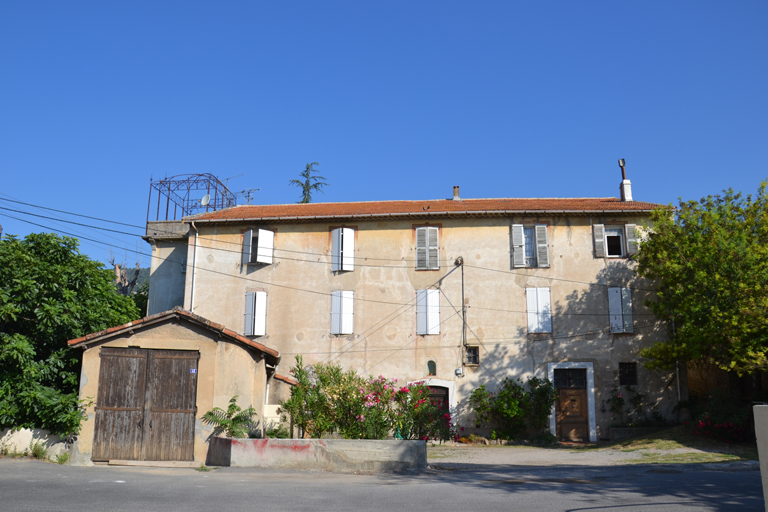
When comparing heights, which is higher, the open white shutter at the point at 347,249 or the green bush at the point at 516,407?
the open white shutter at the point at 347,249

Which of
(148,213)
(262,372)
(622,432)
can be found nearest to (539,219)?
(622,432)

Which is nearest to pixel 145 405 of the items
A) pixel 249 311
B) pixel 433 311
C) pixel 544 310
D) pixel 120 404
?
pixel 120 404

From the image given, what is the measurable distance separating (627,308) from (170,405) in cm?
1460

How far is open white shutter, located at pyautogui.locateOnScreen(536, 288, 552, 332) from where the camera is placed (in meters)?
20.0

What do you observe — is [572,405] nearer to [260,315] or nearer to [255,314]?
[260,315]

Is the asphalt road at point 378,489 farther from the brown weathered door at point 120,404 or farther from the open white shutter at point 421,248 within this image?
the open white shutter at point 421,248

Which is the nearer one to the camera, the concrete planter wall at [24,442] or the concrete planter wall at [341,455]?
the concrete planter wall at [341,455]

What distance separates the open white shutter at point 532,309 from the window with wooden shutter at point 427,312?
3.04 metres

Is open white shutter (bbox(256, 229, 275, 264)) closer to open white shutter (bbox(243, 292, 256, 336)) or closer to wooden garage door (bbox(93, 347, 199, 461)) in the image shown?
open white shutter (bbox(243, 292, 256, 336))

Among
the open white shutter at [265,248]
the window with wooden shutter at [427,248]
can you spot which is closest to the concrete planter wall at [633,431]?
the window with wooden shutter at [427,248]

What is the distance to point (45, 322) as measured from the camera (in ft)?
41.4

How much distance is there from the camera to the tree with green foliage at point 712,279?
51.3 feet

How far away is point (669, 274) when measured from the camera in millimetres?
17562

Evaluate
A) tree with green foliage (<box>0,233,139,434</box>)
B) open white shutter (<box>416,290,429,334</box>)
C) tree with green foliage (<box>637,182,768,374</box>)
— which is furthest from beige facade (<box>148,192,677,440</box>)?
tree with green foliage (<box>0,233,139,434</box>)
